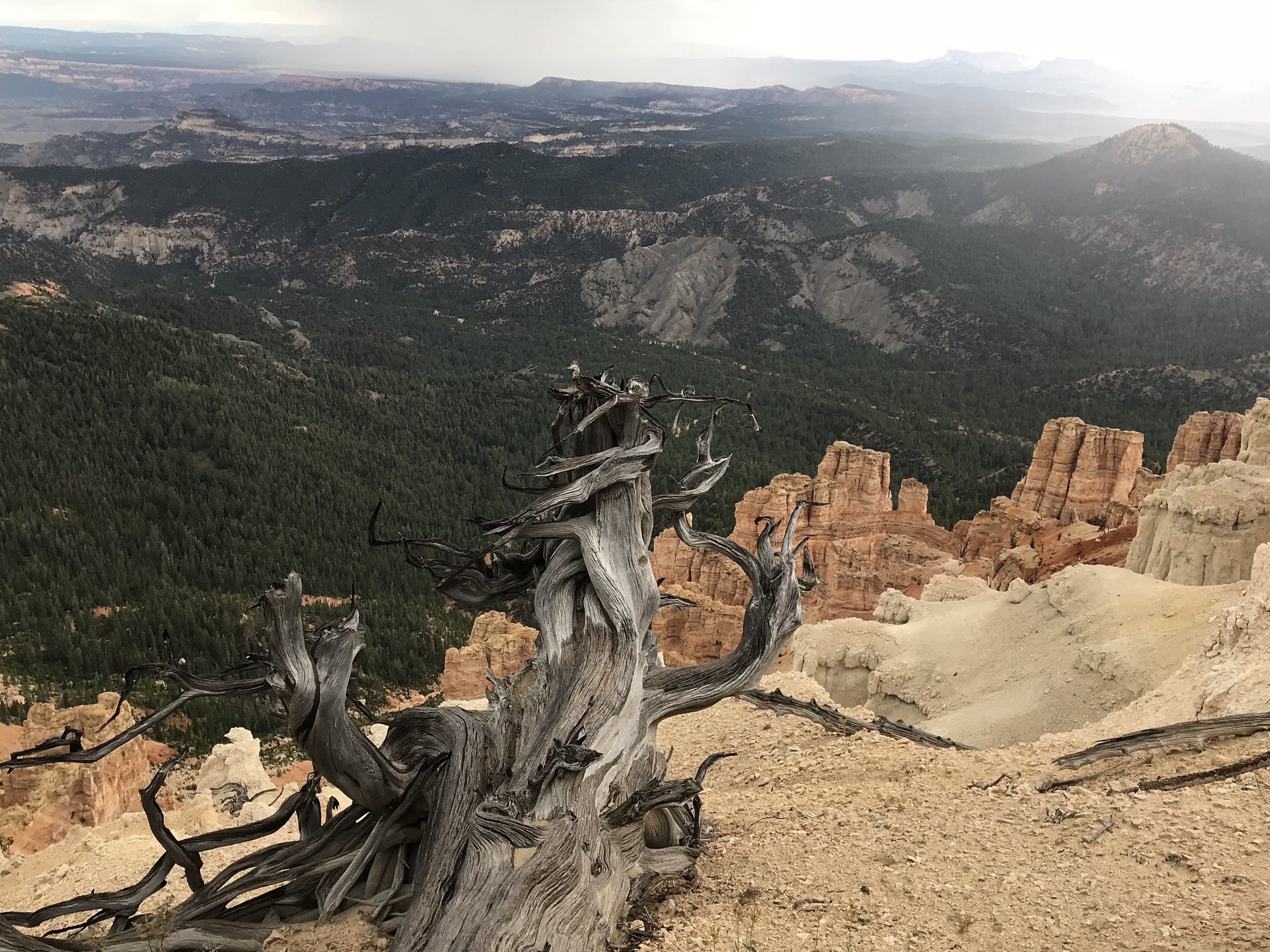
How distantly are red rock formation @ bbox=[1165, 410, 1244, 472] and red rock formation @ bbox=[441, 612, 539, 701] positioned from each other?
1519 inches

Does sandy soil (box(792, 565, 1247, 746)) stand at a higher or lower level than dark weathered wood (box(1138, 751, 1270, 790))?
lower

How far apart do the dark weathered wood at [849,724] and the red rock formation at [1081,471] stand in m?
44.1

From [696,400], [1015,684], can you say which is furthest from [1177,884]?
[1015,684]

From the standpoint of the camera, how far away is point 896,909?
22.5ft

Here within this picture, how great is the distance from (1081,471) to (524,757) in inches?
2107

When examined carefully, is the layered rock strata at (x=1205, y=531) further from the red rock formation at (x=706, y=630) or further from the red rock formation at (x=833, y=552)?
the red rock formation at (x=706, y=630)

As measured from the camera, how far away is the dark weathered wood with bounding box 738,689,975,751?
11.8m

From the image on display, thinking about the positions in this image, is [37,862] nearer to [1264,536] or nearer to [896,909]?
[896,909]

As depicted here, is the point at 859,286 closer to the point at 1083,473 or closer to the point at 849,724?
the point at 1083,473

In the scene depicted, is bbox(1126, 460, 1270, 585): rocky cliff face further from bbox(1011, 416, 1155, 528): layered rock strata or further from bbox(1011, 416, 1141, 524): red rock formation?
bbox(1011, 416, 1141, 524): red rock formation

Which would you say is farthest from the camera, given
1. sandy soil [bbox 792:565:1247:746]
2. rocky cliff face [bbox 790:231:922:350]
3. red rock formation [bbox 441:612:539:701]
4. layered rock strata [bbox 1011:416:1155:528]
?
rocky cliff face [bbox 790:231:922:350]

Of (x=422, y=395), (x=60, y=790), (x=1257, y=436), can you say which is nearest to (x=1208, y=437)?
(x=1257, y=436)

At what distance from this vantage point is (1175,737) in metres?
8.91

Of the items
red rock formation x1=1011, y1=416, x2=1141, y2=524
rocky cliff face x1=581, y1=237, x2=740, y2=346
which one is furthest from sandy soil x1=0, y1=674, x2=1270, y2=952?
rocky cliff face x1=581, y1=237, x2=740, y2=346
